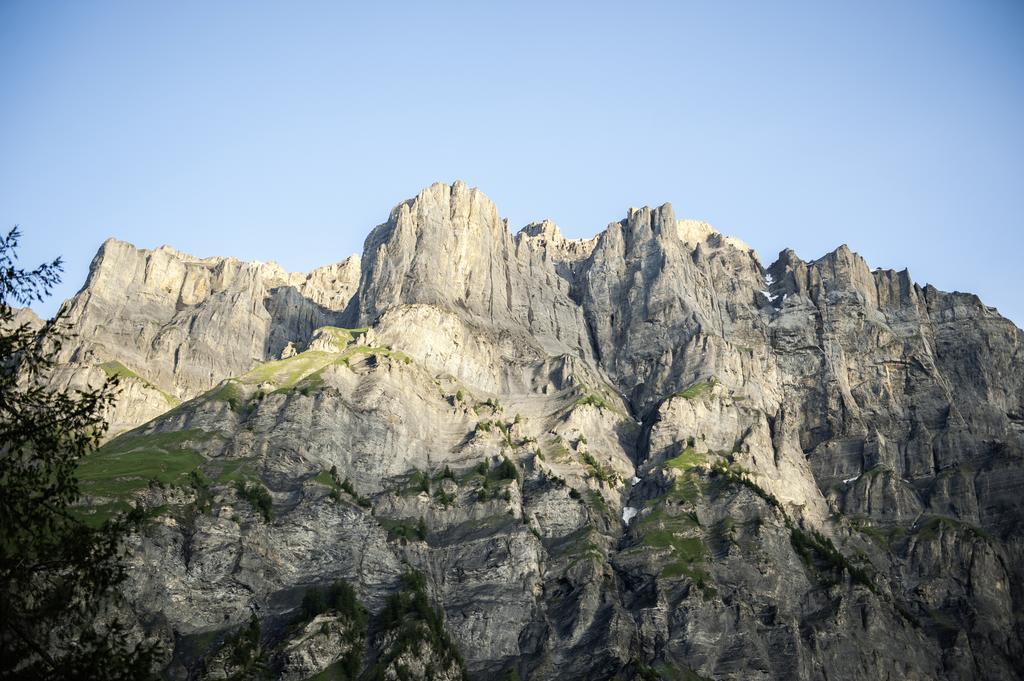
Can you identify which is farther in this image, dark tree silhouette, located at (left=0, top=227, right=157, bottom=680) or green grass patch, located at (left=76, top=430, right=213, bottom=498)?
green grass patch, located at (left=76, top=430, right=213, bottom=498)

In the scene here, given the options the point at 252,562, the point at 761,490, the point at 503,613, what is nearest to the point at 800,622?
the point at 761,490

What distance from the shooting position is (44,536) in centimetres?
3027

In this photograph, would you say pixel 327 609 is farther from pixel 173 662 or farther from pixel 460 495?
pixel 460 495

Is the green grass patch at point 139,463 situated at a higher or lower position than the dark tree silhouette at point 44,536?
higher

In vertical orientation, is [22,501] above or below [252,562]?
below

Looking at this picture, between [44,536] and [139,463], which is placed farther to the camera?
[139,463]

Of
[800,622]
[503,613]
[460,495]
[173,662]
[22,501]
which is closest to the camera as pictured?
[22,501]

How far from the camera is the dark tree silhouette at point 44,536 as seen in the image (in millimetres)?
29328

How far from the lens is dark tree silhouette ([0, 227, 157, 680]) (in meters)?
29.3

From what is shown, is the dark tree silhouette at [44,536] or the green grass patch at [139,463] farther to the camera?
the green grass patch at [139,463]

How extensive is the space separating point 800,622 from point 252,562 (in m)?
89.5

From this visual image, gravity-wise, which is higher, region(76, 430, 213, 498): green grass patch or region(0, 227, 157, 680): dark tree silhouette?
region(76, 430, 213, 498): green grass patch

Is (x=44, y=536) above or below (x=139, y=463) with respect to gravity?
below

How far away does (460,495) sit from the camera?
182 meters
